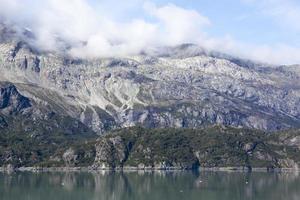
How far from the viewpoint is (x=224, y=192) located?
173 metres

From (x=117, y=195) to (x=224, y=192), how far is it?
32391 millimetres

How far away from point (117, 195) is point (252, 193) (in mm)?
40349

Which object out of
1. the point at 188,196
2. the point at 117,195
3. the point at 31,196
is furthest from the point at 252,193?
the point at 31,196

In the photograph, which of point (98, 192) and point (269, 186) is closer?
point (98, 192)

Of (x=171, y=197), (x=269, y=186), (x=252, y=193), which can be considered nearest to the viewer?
(x=171, y=197)

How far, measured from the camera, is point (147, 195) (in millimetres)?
169250

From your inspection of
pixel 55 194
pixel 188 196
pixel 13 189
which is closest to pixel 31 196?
pixel 55 194

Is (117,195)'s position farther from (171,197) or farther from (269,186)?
(269,186)

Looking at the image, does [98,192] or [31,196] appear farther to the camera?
[98,192]

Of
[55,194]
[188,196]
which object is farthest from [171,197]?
[55,194]

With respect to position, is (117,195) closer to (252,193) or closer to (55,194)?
(55,194)

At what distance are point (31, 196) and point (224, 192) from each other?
57260 mm

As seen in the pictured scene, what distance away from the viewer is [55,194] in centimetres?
16762

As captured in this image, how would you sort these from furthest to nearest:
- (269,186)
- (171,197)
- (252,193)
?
(269,186)
(252,193)
(171,197)
